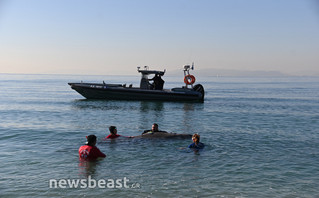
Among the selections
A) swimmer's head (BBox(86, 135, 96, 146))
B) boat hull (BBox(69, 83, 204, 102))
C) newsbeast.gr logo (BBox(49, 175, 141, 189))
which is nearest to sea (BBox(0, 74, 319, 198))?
newsbeast.gr logo (BBox(49, 175, 141, 189))

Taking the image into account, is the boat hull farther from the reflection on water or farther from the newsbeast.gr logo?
the newsbeast.gr logo

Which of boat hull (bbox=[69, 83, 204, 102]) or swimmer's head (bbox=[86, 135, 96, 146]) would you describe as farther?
boat hull (bbox=[69, 83, 204, 102])

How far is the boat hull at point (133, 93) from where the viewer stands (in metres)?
38.1

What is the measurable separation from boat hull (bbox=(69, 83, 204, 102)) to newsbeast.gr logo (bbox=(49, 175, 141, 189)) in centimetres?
2859

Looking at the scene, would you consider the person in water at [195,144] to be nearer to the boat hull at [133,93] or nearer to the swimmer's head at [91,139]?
the swimmer's head at [91,139]

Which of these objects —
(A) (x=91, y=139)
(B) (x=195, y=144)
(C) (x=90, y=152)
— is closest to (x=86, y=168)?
(C) (x=90, y=152)

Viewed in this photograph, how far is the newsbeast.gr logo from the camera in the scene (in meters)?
9.04

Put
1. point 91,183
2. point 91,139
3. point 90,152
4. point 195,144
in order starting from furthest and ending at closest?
1. point 195,144
2. point 90,152
3. point 91,139
4. point 91,183

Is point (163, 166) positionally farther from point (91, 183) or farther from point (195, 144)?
point (91, 183)

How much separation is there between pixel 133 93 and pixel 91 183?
96.1 feet

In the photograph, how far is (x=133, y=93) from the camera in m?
38.3

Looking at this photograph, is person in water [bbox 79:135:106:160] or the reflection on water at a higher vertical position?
person in water [bbox 79:135:106:160]

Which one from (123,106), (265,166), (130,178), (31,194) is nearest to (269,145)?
(265,166)

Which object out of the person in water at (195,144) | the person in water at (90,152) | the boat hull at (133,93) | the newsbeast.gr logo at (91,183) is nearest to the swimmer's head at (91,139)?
the person in water at (90,152)
